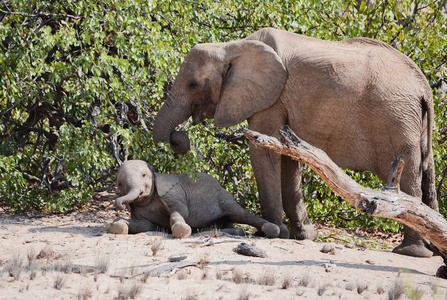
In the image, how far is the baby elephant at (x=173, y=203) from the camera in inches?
317

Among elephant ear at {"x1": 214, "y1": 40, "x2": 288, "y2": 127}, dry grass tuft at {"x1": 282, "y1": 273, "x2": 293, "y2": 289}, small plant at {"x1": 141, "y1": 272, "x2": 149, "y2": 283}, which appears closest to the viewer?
small plant at {"x1": 141, "y1": 272, "x2": 149, "y2": 283}

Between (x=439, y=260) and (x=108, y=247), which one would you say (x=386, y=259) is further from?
(x=108, y=247)

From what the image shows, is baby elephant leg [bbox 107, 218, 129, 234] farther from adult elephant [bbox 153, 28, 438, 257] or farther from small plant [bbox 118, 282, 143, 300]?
small plant [bbox 118, 282, 143, 300]

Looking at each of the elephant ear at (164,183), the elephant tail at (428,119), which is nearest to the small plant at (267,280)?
the elephant ear at (164,183)

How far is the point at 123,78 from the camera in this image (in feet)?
31.1

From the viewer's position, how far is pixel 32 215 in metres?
10.3

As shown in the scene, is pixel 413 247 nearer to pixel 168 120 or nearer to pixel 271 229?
pixel 271 229

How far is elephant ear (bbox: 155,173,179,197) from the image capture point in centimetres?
837

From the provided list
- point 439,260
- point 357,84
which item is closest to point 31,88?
point 357,84

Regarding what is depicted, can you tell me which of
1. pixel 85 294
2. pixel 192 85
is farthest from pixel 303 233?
pixel 85 294

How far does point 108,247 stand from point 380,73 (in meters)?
4.06

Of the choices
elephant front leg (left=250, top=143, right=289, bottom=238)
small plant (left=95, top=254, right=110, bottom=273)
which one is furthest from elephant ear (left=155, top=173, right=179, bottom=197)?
small plant (left=95, top=254, right=110, bottom=273)

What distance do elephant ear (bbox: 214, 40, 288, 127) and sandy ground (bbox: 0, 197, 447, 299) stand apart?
1706mm

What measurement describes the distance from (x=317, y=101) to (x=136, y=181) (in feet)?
8.44
